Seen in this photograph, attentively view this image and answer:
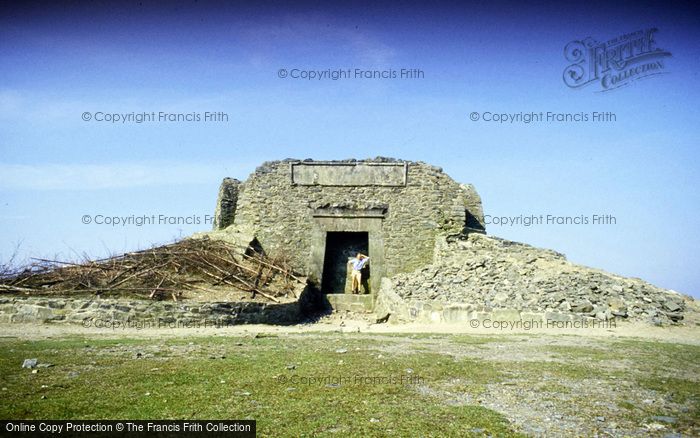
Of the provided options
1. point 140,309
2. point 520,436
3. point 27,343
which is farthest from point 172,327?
point 520,436

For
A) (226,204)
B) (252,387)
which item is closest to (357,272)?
(226,204)

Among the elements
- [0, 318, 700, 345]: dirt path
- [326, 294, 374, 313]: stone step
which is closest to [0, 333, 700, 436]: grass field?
[0, 318, 700, 345]: dirt path

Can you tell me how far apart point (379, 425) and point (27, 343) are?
8.42 m

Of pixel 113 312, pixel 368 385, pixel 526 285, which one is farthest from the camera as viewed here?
pixel 526 285

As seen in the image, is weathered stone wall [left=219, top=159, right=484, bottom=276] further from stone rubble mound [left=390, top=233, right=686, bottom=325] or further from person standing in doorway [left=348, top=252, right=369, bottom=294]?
stone rubble mound [left=390, top=233, right=686, bottom=325]

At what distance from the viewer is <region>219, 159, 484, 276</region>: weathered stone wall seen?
22125 mm

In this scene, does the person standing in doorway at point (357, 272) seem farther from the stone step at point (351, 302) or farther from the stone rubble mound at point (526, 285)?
the stone rubble mound at point (526, 285)

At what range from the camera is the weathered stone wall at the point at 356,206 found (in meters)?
22.1

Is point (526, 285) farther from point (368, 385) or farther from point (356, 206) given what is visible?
point (368, 385)

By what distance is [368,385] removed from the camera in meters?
7.70

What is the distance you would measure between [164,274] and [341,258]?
8.19 m

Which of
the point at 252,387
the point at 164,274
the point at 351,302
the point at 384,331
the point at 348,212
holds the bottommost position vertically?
the point at 252,387

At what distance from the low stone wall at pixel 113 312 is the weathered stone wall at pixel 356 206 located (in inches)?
271

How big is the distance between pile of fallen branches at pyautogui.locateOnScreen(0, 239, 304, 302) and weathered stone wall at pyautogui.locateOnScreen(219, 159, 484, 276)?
7.90 ft
